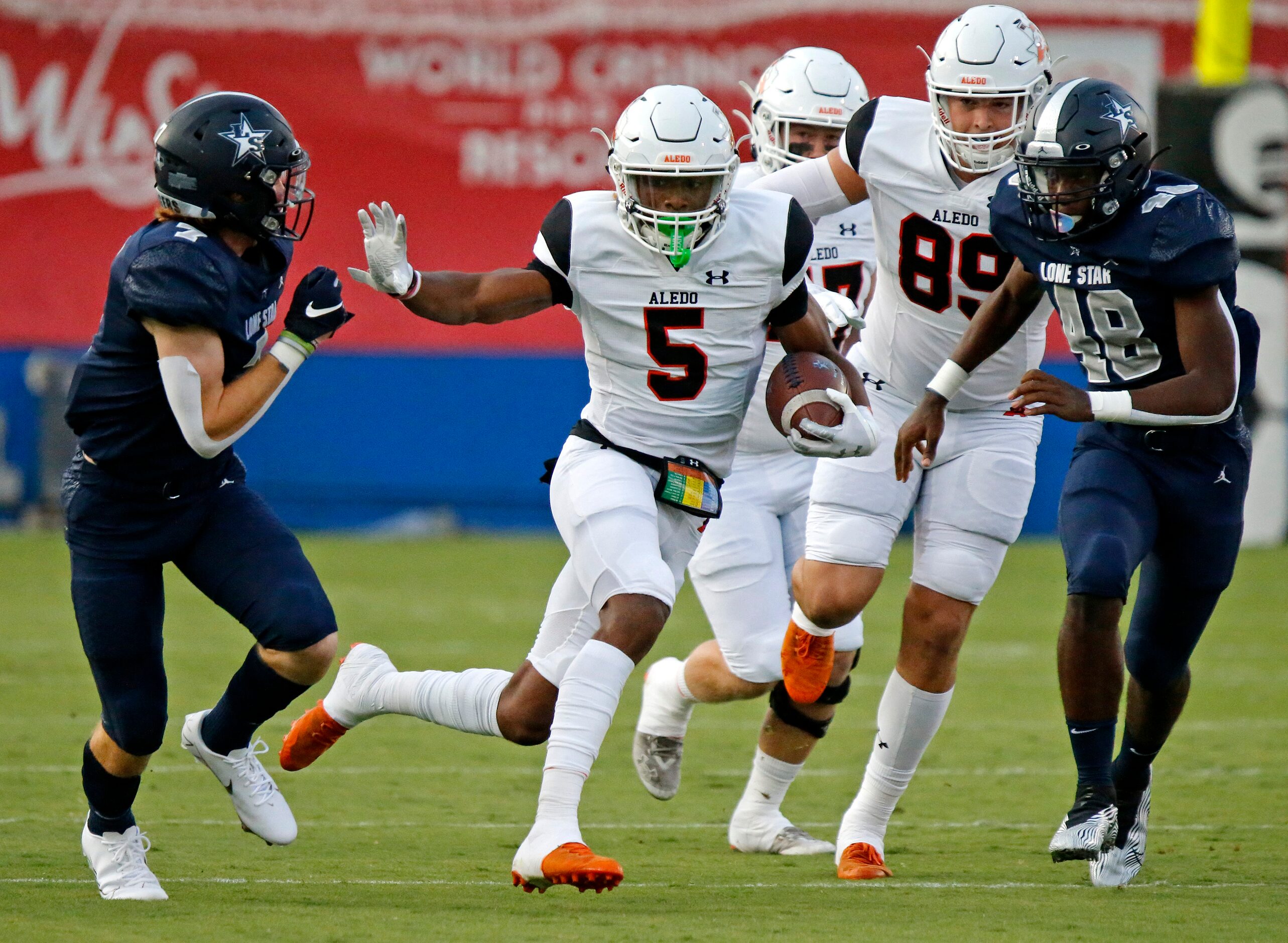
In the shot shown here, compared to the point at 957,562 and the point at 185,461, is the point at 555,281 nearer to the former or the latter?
the point at 185,461

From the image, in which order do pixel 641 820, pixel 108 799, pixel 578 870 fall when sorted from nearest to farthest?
pixel 578 870, pixel 108 799, pixel 641 820

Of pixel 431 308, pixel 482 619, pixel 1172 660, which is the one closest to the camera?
pixel 431 308

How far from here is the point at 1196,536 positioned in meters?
4.29

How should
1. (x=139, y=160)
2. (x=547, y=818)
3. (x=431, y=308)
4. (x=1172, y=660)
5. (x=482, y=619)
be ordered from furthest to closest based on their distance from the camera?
(x=139, y=160) → (x=482, y=619) → (x=1172, y=660) → (x=431, y=308) → (x=547, y=818)

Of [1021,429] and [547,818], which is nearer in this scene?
[547,818]

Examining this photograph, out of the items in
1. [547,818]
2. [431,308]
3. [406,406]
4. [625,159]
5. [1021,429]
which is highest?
[625,159]

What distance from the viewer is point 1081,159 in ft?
13.5

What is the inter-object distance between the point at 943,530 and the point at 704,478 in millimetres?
746

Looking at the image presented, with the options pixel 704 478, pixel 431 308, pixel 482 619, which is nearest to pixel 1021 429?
pixel 704 478

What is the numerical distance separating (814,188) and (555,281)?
0.93m

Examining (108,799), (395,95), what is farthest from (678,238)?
(395,95)

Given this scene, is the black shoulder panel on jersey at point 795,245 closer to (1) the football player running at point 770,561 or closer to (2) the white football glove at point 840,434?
(2) the white football glove at point 840,434

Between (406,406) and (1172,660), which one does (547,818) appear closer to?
(1172,660)

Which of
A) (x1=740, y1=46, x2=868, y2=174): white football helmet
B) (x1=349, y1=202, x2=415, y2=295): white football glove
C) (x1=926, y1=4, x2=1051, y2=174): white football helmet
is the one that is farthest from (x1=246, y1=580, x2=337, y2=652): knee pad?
(x1=740, y1=46, x2=868, y2=174): white football helmet
